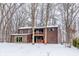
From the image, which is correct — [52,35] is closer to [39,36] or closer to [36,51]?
[39,36]

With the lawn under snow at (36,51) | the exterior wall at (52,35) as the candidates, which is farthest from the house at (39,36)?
the lawn under snow at (36,51)

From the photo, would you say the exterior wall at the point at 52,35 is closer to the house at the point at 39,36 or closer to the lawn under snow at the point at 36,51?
the house at the point at 39,36

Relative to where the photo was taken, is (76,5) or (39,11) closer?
(76,5)

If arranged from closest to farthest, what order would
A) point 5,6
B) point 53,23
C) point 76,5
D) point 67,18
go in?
point 67,18 < point 76,5 < point 5,6 < point 53,23

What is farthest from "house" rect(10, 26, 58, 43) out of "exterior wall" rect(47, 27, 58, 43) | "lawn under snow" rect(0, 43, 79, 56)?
"lawn under snow" rect(0, 43, 79, 56)

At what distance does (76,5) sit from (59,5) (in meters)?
1.71

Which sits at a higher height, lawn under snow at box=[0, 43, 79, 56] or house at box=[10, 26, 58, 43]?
house at box=[10, 26, 58, 43]

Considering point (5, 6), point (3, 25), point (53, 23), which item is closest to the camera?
point (5, 6)

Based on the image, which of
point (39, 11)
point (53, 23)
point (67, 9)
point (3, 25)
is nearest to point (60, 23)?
point (53, 23)

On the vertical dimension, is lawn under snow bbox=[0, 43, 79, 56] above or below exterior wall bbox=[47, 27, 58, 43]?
below

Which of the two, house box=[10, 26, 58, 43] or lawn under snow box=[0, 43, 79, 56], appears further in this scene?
house box=[10, 26, 58, 43]

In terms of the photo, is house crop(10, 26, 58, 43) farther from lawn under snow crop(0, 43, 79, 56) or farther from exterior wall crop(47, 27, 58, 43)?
lawn under snow crop(0, 43, 79, 56)

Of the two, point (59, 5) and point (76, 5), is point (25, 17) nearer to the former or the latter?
point (59, 5)

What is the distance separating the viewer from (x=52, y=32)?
57.1 ft
